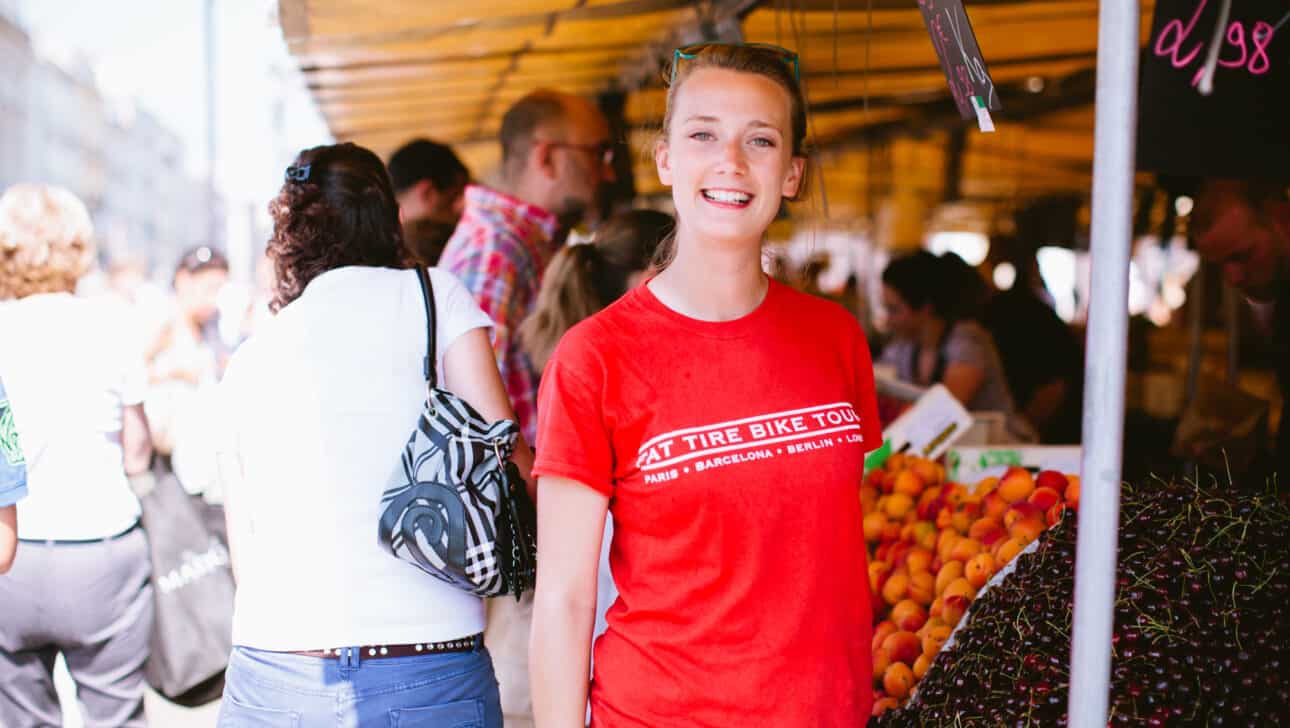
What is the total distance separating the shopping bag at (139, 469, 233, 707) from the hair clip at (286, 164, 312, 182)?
5.93ft

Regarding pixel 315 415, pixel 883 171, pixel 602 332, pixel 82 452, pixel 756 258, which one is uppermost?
pixel 883 171

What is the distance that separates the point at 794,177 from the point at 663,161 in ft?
0.69

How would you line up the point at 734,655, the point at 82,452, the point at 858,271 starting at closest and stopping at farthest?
the point at 734,655 → the point at 82,452 → the point at 858,271

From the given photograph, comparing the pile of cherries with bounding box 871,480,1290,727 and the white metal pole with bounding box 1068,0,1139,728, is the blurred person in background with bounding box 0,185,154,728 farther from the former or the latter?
the white metal pole with bounding box 1068,0,1139,728

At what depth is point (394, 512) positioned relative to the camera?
1.91m

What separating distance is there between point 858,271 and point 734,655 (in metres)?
15.9

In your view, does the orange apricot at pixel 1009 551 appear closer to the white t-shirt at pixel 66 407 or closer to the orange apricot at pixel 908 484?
the orange apricot at pixel 908 484

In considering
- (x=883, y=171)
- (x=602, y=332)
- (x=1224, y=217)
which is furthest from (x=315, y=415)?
(x=883, y=171)

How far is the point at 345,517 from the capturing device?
197 centimetres

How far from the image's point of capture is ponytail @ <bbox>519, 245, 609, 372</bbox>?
298 cm

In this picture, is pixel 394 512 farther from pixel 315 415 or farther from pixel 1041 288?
pixel 1041 288

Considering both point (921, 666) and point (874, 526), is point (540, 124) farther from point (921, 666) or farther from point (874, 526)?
point (921, 666)

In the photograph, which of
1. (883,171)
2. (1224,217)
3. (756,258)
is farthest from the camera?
(883,171)

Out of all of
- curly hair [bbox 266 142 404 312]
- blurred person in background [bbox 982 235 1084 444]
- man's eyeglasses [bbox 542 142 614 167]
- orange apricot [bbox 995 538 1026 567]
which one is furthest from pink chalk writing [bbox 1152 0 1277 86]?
blurred person in background [bbox 982 235 1084 444]
